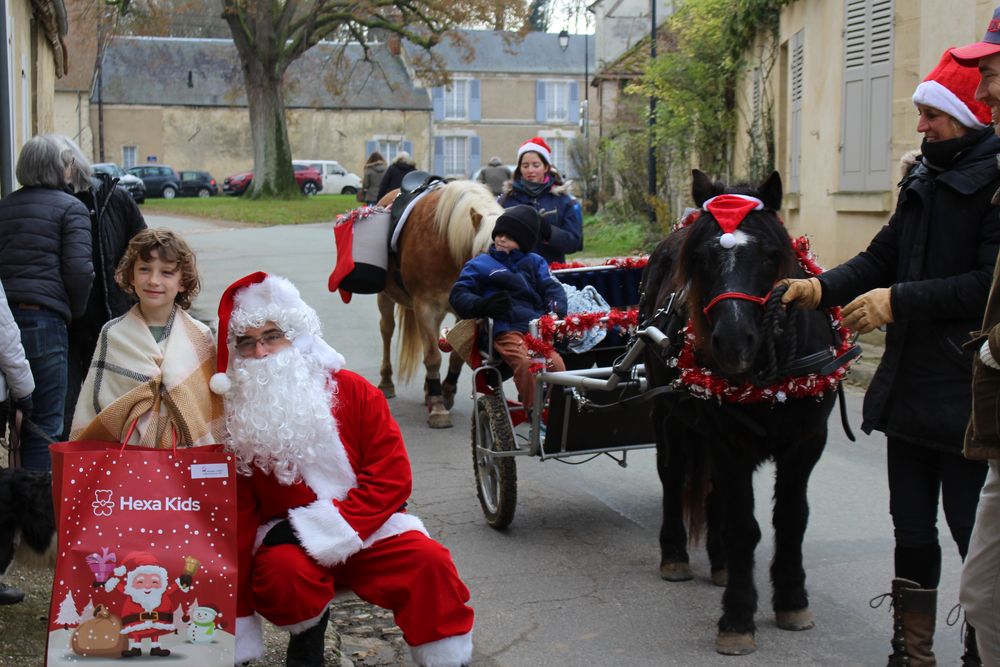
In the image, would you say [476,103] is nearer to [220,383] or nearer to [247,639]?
[220,383]

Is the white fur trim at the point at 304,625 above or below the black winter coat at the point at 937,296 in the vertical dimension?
below

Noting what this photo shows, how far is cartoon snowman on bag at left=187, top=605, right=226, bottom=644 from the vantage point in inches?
133

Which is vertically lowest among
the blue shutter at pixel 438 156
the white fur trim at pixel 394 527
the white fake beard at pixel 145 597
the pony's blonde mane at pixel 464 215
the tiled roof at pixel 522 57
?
the white fake beard at pixel 145 597

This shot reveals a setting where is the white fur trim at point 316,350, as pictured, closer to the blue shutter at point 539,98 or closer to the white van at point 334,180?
the white van at point 334,180

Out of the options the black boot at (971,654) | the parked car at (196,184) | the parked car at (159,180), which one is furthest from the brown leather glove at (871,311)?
the parked car at (196,184)

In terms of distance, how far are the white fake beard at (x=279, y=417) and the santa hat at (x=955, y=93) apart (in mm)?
2173

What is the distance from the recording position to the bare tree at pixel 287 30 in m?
34.3

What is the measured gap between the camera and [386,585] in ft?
12.3

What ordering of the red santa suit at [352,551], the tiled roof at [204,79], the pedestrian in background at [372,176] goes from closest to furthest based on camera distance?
the red santa suit at [352,551], the pedestrian in background at [372,176], the tiled roof at [204,79]

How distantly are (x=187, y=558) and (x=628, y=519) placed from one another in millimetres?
Result: 3424

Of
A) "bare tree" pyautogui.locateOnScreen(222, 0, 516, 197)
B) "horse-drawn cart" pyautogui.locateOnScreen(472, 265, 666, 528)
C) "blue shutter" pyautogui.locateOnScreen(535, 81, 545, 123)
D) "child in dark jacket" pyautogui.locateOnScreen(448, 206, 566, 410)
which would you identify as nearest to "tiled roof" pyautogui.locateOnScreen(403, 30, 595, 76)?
"blue shutter" pyautogui.locateOnScreen(535, 81, 545, 123)

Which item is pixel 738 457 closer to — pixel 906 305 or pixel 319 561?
pixel 906 305

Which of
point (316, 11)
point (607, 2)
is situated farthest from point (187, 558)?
point (607, 2)

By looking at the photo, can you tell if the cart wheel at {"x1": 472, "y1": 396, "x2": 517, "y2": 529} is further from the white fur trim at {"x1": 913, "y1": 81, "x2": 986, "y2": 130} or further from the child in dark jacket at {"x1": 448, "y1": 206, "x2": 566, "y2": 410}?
the white fur trim at {"x1": 913, "y1": 81, "x2": 986, "y2": 130}
